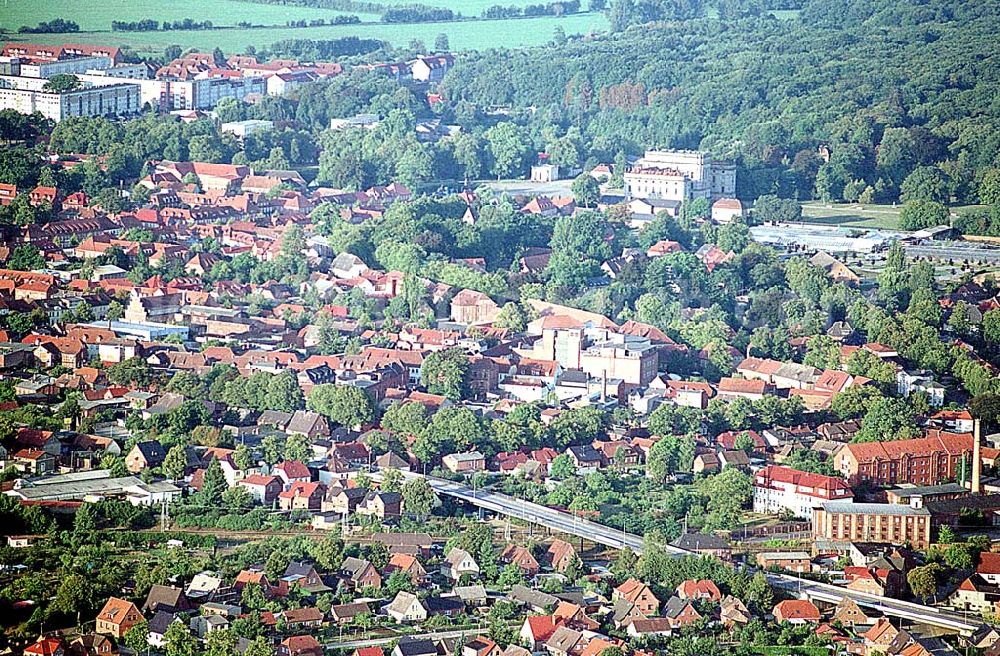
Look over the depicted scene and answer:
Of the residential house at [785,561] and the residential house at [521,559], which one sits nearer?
the residential house at [521,559]

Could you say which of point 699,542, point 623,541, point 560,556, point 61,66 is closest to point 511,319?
point 623,541

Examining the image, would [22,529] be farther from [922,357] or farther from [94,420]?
[922,357]

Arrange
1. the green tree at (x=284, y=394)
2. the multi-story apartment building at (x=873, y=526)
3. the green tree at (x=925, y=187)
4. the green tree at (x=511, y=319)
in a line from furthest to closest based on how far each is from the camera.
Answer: the green tree at (x=925, y=187) → the green tree at (x=511, y=319) → the green tree at (x=284, y=394) → the multi-story apartment building at (x=873, y=526)

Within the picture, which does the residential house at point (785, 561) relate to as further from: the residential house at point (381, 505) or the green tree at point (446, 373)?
the green tree at point (446, 373)

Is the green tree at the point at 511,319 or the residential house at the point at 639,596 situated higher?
the green tree at the point at 511,319

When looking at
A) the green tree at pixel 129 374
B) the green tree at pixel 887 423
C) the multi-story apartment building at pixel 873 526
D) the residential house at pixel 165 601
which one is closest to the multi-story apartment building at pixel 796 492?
the multi-story apartment building at pixel 873 526

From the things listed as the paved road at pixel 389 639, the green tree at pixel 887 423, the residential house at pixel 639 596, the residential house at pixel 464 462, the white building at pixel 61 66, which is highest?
the white building at pixel 61 66

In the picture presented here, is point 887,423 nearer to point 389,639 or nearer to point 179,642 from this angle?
point 389,639
